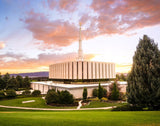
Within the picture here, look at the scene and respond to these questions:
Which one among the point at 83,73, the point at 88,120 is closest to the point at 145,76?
the point at 88,120

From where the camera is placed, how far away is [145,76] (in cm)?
1233

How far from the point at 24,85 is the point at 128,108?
191ft

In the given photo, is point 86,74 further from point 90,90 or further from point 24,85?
point 24,85

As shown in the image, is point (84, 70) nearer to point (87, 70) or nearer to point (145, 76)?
point (87, 70)

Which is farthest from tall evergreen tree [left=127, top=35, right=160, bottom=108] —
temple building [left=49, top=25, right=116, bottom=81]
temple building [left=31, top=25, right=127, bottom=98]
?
temple building [left=49, top=25, right=116, bottom=81]

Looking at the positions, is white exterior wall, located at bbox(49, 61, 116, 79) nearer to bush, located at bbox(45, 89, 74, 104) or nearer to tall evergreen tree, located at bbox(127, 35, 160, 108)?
bush, located at bbox(45, 89, 74, 104)

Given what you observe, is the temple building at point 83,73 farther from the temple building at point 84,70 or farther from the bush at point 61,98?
the bush at point 61,98


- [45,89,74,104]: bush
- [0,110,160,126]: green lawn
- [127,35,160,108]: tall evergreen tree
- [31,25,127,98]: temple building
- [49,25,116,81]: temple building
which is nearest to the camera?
[0,110,160,126]: green lawn

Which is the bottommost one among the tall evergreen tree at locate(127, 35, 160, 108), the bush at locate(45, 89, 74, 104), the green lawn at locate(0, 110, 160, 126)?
the bush at locate(45, 89, 74, 104)

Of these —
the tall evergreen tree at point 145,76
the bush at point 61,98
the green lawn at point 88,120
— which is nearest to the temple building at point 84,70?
the bush at point 61,98

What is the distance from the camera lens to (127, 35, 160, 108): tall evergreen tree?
38.0 ft

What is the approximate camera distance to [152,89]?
11539 millimetres

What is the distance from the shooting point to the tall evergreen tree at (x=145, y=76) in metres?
11.6

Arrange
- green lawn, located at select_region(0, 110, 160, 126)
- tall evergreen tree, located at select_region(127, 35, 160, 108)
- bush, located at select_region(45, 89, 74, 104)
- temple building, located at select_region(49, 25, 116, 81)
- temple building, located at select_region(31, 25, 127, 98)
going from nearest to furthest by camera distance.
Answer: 1. green lawn, located at select_region(0, 110, 160, 126)
2. tall evergreen tree, located at select_region(127, 35, 160, 108)
3. bush, located at select_region(45, 89, 74, 104)
4. temple building, located at select_region(31, 25, 127, 98)
5. temple building, located at select_region(49, 25, 116, 81)
